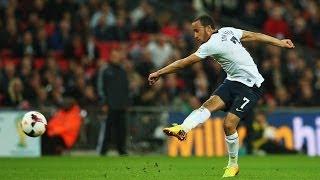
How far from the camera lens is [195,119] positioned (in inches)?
467

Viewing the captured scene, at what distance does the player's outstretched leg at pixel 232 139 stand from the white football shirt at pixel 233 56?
58 centimetres

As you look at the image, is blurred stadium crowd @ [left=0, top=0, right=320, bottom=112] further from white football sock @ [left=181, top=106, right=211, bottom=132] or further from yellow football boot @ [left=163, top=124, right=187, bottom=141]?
yellow football boot @ [left=163, top=124, right=187, bottom=141]

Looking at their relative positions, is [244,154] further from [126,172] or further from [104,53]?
[126,172]

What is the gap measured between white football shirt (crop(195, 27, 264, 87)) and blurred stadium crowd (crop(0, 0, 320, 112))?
9.44 m

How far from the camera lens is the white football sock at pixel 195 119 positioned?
11.7 meters

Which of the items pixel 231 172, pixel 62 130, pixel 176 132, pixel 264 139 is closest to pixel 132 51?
pixel 62 130

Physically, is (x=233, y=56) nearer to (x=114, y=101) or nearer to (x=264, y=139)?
(x=114, y=101)

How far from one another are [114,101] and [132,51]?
4209mm

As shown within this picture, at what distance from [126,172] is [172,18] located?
14360 millimetres

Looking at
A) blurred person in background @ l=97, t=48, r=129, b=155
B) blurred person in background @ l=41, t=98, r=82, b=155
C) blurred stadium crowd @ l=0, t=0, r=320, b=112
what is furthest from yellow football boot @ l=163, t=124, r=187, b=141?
blurred stadium crowd @ l=0, t=0, r=320, b=112

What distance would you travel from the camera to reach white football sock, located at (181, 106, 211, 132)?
11727 millimetres

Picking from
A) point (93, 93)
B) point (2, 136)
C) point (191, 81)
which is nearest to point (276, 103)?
point (191, 81)

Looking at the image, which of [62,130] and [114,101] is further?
[62,130]

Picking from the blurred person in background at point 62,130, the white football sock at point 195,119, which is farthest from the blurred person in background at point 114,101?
the white football sock at point 195,119
